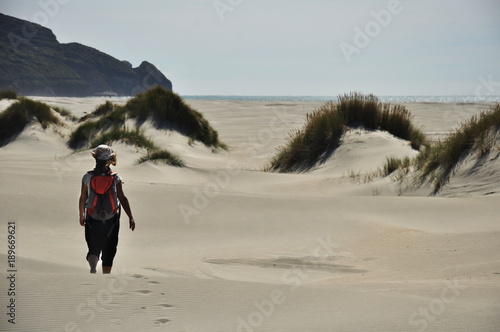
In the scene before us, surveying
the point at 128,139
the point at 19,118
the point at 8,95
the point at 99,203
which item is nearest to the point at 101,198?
the point at 99,203

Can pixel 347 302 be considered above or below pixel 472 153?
below

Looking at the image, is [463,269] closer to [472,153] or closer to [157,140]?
[472,153]

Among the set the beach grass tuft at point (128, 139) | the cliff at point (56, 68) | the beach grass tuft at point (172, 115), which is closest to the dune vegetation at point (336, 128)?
the beach grass tuft at point (128, 139)

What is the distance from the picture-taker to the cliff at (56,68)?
175 ft

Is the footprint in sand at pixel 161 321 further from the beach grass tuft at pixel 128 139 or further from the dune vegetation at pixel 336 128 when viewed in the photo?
the beach grass tuft at pixel 128 139

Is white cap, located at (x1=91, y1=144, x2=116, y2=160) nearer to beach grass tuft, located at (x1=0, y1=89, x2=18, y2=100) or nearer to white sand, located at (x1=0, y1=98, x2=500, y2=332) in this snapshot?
white sand, located at (x1=0, y1=98, x2=500, y2=332)

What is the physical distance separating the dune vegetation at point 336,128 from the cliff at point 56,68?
33.2 meters

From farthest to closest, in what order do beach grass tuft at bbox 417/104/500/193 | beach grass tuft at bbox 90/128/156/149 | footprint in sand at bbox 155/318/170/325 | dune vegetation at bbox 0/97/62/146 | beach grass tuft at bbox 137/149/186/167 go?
1. dune vegetation at bbox 0/97/62/146
2. beach grass tuft at bbox 90/128/156/149
3. beach grass tuft at bbox 137/149/186/167
4. beach grass tuft at bbox 417/104/500/193
5. footprint in sand at bbox 155/318/170/325

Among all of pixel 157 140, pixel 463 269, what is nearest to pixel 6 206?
pixel 463 269

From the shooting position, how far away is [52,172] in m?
9.37

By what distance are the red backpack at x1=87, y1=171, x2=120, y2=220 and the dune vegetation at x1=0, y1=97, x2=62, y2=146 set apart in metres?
13.7

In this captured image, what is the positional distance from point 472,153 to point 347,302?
5.77 metres

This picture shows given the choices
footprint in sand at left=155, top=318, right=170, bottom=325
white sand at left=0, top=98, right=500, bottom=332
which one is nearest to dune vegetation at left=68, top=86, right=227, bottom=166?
white sand at left=0, top=98, right=500, bottom=332

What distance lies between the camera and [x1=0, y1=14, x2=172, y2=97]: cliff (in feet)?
175
